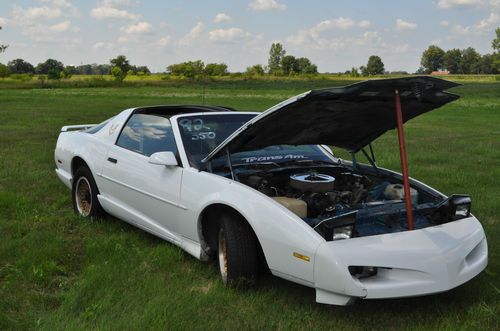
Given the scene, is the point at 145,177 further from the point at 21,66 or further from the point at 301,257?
the point at 21,66

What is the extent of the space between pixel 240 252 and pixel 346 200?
1006mm

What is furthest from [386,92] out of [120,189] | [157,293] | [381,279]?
[120,189]

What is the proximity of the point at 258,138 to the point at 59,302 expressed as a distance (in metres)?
1.82

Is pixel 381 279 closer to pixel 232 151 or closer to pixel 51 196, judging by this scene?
pixel 232 151

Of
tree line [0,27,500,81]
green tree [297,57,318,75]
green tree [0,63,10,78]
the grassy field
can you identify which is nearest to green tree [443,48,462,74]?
tree line [0,27,500,81]

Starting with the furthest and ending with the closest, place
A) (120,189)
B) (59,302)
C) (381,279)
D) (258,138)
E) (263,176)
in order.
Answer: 1. (120,189)
2. (263,176)
3. (258,138)
4. (59,302)
5. (381,279)

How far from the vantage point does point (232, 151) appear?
13.8 feet

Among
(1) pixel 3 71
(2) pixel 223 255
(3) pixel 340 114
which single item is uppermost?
(1) pixel 3 71

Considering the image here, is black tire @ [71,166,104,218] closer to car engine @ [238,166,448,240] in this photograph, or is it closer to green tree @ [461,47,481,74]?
car engine @ [238,166,448,240]

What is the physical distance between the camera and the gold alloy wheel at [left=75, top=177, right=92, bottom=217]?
562 centimetres

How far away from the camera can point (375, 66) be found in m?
111

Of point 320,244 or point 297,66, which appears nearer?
point 320,244

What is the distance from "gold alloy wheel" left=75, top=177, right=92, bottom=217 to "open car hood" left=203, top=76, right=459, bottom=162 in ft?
6.71

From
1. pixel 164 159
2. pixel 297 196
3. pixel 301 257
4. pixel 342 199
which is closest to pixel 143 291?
pixel 164 159
